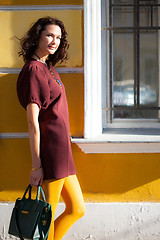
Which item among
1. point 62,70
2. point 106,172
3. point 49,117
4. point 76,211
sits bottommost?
point 76,211

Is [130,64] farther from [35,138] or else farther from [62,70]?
[35,138]

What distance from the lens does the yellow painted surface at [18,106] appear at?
307cm

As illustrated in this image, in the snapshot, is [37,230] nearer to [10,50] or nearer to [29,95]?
[29,95]

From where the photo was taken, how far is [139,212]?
10.1 ft

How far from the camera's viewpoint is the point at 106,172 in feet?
10.2

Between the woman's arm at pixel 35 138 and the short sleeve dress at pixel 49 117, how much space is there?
0.05 meters

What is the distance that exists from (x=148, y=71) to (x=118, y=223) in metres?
1.54

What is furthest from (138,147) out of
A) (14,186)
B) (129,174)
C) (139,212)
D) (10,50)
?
(10,50)

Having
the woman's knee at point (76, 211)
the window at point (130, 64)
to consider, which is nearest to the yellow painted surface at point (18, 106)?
the window at point (130, 64)

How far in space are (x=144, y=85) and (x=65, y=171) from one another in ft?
5.28

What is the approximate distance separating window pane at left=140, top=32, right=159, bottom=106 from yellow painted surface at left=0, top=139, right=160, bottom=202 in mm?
742

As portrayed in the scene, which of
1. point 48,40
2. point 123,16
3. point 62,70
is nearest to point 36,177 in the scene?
point 48,40

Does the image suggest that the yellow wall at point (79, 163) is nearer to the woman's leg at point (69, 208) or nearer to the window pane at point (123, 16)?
the woman's leg at point (69, 208)

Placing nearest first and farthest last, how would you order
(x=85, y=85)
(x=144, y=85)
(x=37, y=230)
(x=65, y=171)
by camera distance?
(x=37, y=230), (x=65, y=171), (x=85, y=85), (x=144, y=85)
